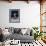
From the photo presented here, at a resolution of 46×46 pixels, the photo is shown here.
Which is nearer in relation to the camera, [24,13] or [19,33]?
[19,33]

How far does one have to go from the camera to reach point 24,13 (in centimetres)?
577

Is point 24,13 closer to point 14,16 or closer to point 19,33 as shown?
point 14,16

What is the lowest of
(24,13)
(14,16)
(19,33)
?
(19,33)

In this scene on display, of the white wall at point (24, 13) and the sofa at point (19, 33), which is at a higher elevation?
the white wall at point (24, 13)

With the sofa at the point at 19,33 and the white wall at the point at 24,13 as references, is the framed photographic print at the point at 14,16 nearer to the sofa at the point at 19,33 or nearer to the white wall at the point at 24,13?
the white wall at the point at 24,13

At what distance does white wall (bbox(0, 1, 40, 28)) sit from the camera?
18.8 feet

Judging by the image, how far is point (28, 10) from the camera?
18.9ft

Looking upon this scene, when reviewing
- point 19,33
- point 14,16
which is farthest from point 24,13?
point 19,33

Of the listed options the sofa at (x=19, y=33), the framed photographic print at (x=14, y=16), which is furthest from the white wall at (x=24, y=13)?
the sofa at (x=19, y=33)

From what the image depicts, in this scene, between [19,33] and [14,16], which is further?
[14,16]

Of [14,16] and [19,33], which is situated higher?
[14,16]

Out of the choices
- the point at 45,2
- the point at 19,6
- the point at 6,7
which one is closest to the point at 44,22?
the point at 45,2

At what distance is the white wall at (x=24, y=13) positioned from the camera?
5.73m

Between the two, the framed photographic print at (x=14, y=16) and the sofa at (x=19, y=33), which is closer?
the sofa at (x=19, y=33)
